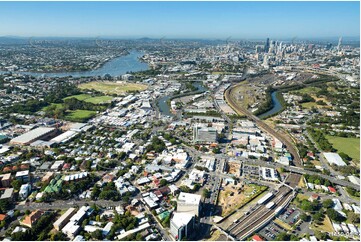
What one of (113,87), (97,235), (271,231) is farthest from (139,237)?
(113,87)

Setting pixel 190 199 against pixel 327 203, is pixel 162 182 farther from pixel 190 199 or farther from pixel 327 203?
pixel 327 203

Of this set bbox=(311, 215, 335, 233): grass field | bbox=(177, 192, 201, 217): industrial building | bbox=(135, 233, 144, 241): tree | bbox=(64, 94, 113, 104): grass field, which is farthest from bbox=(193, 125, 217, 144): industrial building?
bbox=(64, 94, 113, 104): grass field

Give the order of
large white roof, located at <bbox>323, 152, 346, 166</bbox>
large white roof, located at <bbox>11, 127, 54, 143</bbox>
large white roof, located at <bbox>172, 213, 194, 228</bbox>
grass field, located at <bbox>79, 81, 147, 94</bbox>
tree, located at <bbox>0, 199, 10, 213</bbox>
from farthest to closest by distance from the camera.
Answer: grass field, located at <bbox>79, 81, 147, 94</bbox> → large white roof, located at <bbox>11, 127, 54, 143</bbox> → large white roof, located at <bbox>323, 152, 346, 166</bbox> → tree, located at <bbox>0, 199, 10, 213</bbox> → large white roof, located at <bbox>172, 213, 194, 228</bbox>

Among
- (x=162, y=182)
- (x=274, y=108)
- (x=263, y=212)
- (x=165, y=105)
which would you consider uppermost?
(x=162, y=182)

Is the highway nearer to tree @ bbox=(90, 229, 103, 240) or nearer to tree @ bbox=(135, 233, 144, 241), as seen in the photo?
tree @ bbox=(135, 233, 144, 241)

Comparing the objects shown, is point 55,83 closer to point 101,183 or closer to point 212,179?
point 101,183

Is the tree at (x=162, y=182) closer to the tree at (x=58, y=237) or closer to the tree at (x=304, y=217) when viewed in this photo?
the tree at (x=58, y=237)

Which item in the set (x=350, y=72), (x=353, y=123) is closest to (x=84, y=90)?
(x=353, y=123)
